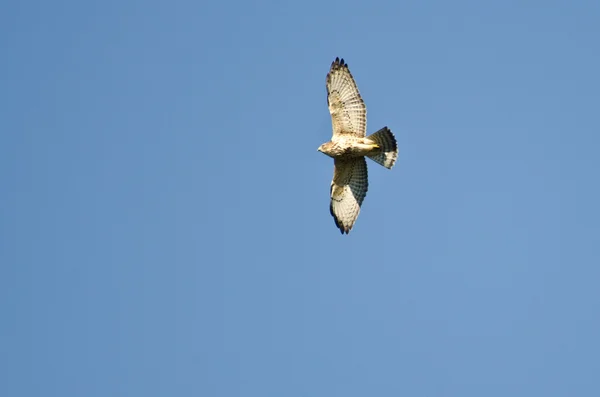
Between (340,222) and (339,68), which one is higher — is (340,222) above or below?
below

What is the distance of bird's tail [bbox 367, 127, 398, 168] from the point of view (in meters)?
22.4

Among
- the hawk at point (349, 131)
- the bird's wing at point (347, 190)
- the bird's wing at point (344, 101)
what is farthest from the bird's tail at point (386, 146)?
the bird's wing at point (347, 190)

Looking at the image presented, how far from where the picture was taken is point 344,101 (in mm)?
22469

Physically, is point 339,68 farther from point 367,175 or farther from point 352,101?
point 367,175

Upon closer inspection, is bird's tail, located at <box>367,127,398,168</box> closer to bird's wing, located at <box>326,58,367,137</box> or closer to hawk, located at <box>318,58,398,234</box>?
hawk, located at <box>318,58,398,234</box>

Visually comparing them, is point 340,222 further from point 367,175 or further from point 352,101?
point 352,101

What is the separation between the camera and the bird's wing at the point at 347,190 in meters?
23.2

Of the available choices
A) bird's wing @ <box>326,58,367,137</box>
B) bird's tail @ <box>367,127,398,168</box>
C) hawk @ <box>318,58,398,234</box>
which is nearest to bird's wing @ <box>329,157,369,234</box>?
hawk @ <box>318,58,398,234</box>

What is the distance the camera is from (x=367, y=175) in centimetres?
2341

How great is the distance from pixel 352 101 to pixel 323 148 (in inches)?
40.3

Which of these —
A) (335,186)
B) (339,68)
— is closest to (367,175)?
(335,186)

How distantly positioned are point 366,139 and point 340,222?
189cm

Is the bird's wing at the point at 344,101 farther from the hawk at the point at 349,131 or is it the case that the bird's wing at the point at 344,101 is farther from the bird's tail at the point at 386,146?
the bird's tail at the point at 386,146

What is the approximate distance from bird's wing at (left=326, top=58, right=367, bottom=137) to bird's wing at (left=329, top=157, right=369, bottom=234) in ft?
2.48
